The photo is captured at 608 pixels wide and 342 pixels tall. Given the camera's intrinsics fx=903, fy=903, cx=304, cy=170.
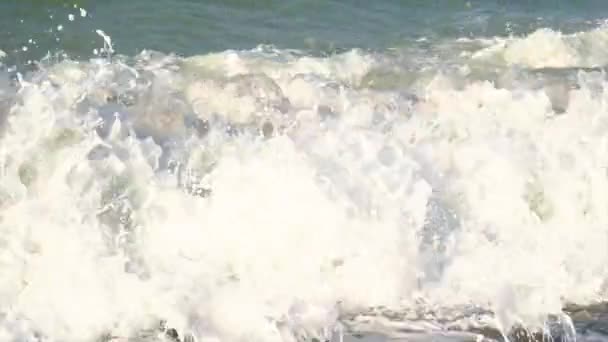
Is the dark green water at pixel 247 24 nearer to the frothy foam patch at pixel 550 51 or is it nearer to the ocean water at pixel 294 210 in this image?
the frothy foam patch at pixel 550 51

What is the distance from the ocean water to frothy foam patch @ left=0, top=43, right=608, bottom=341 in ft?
0.04

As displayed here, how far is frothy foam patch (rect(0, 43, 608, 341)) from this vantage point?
16.3ft

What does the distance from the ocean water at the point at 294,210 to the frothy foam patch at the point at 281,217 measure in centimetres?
1

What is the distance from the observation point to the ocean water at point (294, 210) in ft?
16.2

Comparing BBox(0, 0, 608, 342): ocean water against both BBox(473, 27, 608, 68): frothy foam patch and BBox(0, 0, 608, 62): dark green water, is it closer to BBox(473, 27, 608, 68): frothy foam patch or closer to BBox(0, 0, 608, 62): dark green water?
BBox(0, 0, 608, 62): dark green water

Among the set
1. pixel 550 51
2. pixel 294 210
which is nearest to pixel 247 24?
pixel 550 51

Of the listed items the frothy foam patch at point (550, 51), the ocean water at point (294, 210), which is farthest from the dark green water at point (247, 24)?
the ocean water at point (294, 210)

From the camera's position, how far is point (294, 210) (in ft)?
17.5

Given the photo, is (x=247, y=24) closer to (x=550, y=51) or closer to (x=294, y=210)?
(x=550, y=51)

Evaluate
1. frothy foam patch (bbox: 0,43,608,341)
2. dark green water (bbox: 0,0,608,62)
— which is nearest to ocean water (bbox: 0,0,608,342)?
frothy foam patch (bbox: 0,43,608,341)

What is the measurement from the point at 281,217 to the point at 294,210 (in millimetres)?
88

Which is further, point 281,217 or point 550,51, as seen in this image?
point 550,51

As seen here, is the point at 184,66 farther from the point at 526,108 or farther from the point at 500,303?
the point at 500,303

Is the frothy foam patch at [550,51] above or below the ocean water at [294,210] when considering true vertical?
above
